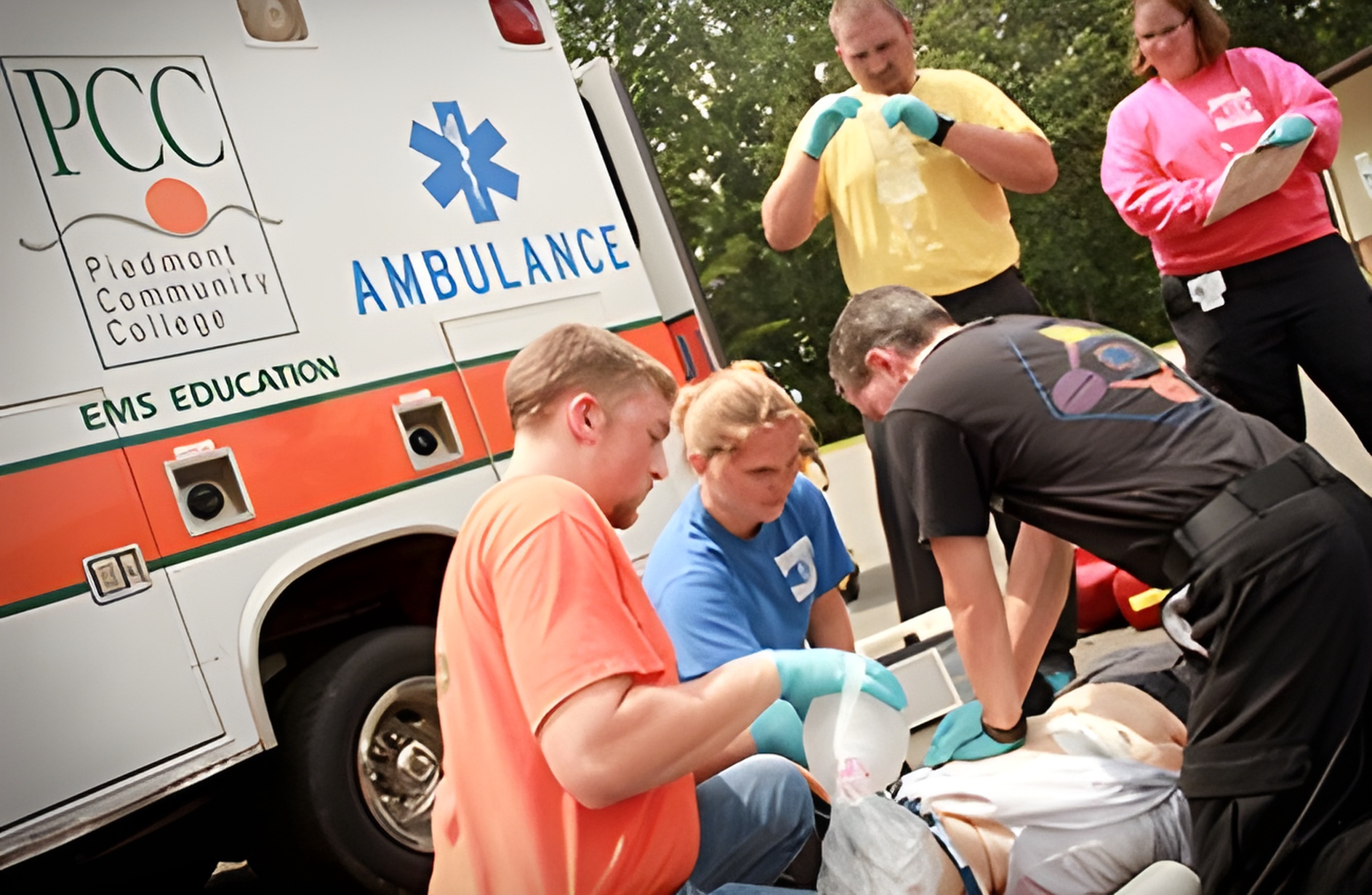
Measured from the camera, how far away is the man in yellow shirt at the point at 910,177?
3.61 meters

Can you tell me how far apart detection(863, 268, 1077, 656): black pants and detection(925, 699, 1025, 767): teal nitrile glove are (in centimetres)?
107

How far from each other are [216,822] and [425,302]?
138 cm

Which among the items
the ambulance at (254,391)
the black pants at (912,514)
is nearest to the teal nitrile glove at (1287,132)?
the black pants at (912,514)

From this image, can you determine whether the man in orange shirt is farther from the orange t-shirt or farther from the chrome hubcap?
the chrome hubcap

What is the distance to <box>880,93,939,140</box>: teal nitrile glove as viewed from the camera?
3.54m

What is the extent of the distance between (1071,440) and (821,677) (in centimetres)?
59

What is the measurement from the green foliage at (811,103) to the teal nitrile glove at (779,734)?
16.1 metres

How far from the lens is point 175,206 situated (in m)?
3.04

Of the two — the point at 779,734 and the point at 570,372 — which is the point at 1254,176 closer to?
the point at 779,734

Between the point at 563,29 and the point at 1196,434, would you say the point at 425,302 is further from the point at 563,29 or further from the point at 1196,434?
the point at 563,29

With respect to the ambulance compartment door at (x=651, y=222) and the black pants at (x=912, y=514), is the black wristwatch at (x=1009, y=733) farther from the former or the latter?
the ambulance compartment door at (x=651, y=222)

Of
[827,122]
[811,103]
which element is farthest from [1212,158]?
[811,103]

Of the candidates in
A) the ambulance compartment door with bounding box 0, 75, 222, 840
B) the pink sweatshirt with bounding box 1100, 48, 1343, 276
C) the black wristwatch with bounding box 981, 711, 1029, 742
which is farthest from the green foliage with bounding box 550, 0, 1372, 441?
the black wristwatch with bounding box 981, 711, 1029, 742

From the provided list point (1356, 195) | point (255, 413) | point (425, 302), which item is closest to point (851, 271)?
point (425, 302)
